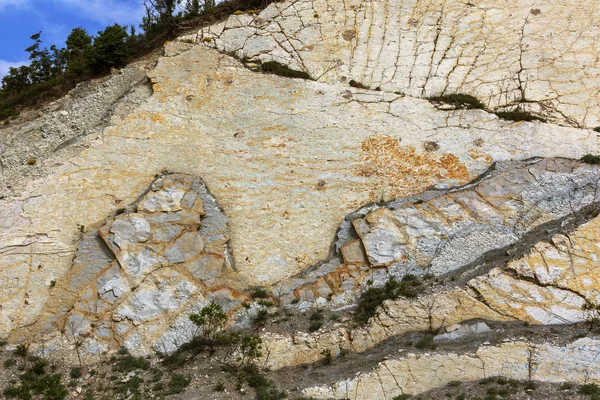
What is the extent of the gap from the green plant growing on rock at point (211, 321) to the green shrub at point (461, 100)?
24.5ft

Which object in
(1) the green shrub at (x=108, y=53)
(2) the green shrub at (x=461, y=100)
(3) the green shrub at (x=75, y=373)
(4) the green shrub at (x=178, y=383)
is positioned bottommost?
(4) the green shrub at (x=178, y=383)

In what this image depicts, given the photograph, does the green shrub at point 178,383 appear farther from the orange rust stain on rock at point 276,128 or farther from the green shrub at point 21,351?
the orange rust stain on rock at point 276,128

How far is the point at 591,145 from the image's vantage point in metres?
13.7

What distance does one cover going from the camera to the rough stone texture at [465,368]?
32.9 ft

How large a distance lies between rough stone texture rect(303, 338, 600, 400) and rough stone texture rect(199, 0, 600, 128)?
6253mm

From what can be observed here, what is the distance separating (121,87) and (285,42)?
4.47 metres

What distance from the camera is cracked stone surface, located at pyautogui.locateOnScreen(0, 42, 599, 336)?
13.0 metres

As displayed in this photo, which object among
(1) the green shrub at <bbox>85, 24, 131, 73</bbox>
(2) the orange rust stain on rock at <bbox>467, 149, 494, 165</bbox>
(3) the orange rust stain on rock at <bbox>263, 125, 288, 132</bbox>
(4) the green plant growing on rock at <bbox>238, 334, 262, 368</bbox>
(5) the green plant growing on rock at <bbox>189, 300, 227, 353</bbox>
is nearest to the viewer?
(4) the green plant growing on rock at <bbox>238, 334, 262, 368</bbox>

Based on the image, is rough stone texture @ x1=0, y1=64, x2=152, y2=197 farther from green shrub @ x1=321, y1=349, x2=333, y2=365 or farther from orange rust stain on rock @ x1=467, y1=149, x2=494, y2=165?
orange rust stain on rock @ x1=467, y1=149, x2=494, y2=165

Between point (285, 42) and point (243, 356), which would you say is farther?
point (285, 42)

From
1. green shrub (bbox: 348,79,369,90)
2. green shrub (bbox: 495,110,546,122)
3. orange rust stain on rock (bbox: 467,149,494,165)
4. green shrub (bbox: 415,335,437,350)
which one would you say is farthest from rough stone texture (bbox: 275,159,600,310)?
green shrub (bbox: 348,79,369,90)

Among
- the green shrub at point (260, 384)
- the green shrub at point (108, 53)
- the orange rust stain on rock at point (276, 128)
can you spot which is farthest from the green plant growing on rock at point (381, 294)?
the green shrub at point (108, 53)

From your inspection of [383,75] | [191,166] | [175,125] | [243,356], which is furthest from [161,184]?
[383,75]

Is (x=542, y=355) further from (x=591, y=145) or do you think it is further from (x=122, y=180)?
(x=122, y=180)
